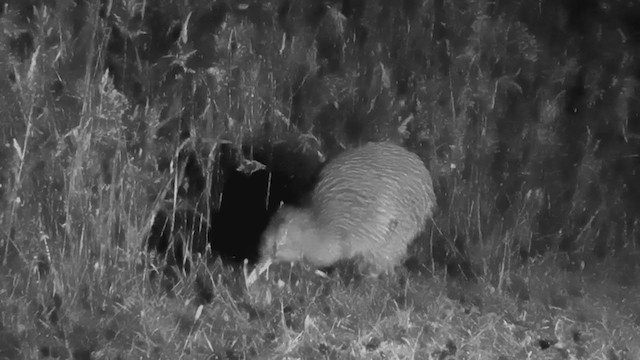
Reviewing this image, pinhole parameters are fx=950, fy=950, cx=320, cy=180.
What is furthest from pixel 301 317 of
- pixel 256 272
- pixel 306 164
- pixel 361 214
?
pixel 306 164

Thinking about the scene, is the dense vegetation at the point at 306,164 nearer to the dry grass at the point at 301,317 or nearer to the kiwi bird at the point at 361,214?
the dry grass at the point at 301,317

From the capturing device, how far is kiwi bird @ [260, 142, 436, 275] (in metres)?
3.57

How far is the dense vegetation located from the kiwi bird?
0.39 feet

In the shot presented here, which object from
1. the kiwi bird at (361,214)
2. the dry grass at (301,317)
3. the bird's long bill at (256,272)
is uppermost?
the kiwi bird at (361,214)

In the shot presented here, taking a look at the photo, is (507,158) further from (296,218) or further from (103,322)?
(103,322)

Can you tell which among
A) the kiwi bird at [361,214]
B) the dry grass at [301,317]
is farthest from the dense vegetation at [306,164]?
the kiwi bird at [361,214]

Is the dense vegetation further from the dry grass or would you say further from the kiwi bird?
the kiwi bird

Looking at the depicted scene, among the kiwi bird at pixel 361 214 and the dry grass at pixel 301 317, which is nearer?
the dry grass at pixel 301 317

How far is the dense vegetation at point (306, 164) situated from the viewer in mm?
3402

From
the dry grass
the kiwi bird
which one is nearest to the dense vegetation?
the dry grass

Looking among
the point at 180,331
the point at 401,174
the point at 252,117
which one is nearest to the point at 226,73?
the point at 252,117

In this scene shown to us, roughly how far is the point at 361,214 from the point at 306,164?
2.48 feet

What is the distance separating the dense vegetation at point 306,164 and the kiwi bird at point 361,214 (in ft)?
0.39

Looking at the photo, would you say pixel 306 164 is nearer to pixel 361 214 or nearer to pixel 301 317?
pixel 361 214
